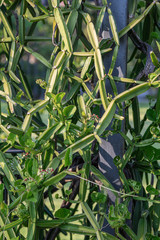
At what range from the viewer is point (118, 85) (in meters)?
0.52

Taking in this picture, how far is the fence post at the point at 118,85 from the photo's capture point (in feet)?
1.65

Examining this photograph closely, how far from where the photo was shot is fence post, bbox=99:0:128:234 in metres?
0.50

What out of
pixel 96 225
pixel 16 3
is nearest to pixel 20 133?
pixel 96 225

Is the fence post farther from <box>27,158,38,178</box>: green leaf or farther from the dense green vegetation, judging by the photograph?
<box>27,158,38,178</box>: green leaf

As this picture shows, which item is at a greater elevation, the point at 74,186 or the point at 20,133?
the point at 20,133

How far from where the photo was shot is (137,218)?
1.77 feet

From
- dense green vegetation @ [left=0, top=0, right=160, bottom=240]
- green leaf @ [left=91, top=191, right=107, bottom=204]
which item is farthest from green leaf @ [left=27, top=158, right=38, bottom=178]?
green leaf @ [left=91, top=191, right=107, bottom=204]

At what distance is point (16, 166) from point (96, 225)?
139mm

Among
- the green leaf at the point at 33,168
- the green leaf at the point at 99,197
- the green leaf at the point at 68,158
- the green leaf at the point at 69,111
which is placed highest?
the green leaf at the point at 69,111

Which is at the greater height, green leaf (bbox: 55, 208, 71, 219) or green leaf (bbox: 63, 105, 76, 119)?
green leaf (bbox: 63, 105, 76, 119)

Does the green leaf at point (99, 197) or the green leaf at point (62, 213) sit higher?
the green leaf at point (99, 197)

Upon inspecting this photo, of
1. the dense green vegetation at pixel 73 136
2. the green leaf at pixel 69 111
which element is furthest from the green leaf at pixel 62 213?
the green leaf at pixel 69 111

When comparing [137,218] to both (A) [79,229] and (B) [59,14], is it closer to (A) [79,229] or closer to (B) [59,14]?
(A) [79,229]

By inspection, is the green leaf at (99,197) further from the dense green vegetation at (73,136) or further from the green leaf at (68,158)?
the green leaf at (68,158)
